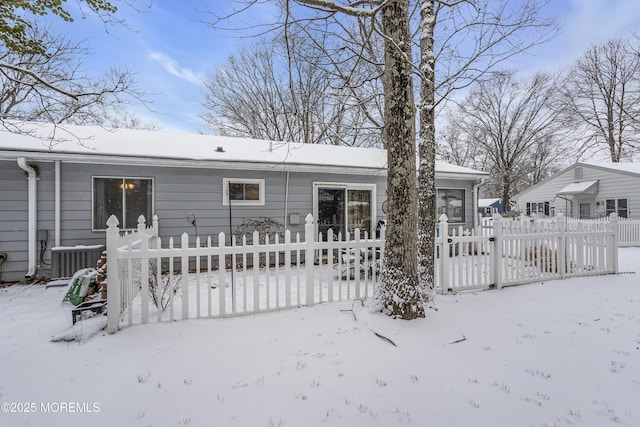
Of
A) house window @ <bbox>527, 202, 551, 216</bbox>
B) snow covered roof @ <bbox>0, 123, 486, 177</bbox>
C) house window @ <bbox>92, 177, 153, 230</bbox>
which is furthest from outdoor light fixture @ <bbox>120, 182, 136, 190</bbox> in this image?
house window @ <bbox>527, 202, 551, 216</bbox>

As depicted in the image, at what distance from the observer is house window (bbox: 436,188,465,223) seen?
984cm

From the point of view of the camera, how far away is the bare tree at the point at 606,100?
20938 millimetres

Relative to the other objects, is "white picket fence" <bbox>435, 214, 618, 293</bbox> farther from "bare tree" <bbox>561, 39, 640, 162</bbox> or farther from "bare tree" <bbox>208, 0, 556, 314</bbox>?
"bare tree" <bbox>561, 39, 640, 162</bbox>

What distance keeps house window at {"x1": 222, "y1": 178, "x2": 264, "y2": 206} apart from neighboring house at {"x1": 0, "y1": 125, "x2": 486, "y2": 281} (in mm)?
A: 25

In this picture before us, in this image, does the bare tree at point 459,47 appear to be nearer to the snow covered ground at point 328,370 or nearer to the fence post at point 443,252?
the fence post at point 443,252

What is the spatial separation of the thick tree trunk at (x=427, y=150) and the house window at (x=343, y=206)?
A: 13.1 ft

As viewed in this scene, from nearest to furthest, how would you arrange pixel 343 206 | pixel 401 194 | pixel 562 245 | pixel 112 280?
pixel 112 280
pixel 401 194
pixel 562 245
pixel 343 206

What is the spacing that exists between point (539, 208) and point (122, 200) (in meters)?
24.0

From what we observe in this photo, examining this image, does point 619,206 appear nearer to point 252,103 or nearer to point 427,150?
point 427,150

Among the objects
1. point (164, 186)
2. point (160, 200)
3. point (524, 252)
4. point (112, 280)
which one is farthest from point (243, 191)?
point (524, 252)

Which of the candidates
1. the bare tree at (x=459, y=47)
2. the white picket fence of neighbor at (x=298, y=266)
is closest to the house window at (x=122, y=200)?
the white picket fence of neighbor at (x=298, y=266)

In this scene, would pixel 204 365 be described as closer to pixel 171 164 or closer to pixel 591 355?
pixel 591 355

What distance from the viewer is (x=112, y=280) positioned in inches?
123

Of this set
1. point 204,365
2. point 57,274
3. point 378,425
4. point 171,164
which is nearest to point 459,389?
point 378,425
